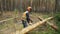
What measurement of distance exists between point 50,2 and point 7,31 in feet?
21.7

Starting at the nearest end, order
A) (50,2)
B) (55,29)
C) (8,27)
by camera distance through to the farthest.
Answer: (55,29)
(8,27)
(50,2)

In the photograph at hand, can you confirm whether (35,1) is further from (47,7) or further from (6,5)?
(6,5)

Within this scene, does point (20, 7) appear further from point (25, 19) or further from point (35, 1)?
point (25, 19)

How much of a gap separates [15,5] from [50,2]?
320cm

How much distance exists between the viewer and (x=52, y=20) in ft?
39.4

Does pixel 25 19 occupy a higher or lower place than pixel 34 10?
higher

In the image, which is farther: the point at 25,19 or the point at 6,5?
the point at 6,5

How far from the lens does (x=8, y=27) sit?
1089 cm

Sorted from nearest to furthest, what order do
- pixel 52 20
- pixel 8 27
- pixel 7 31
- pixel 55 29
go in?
pixel 55 29 < pixel 7 31 < pixel 8 27 < pixel 52 20

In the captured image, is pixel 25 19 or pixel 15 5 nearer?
pixel 25 19

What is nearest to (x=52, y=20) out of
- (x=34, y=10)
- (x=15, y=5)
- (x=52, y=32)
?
(x=52, y=32)

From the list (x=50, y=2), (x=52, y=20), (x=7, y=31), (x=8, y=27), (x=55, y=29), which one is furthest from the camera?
(x=50, y=2)

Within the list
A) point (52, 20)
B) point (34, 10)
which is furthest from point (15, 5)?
point (52, 20)

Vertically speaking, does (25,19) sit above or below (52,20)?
above
